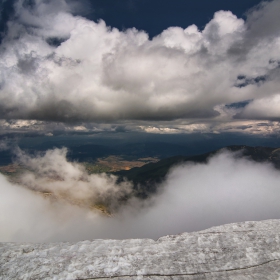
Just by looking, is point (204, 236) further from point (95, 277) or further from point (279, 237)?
point (95, 277)

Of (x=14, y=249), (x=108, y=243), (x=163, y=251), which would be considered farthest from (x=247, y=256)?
(x=14, y=249)

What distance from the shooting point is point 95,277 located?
7266 millimetres

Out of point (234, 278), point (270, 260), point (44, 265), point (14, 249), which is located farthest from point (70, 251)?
point (270, 260)

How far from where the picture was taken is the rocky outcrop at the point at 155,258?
7.40 metres

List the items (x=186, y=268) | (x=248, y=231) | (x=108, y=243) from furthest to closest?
1. (x=248, y=231)
2. (x=108, y=243)
3. (x=186, y=268)

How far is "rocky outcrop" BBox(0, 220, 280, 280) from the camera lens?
291 inches

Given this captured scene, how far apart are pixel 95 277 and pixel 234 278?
199 inches

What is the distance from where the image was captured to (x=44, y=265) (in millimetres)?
7695

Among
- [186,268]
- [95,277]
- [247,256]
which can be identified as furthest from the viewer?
[247,256]

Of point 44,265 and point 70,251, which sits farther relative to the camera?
point 70,251

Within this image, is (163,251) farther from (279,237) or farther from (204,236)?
(279,237)

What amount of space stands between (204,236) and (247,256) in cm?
183

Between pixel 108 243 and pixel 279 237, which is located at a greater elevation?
pixel 279 237

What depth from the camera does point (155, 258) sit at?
26.6ft
